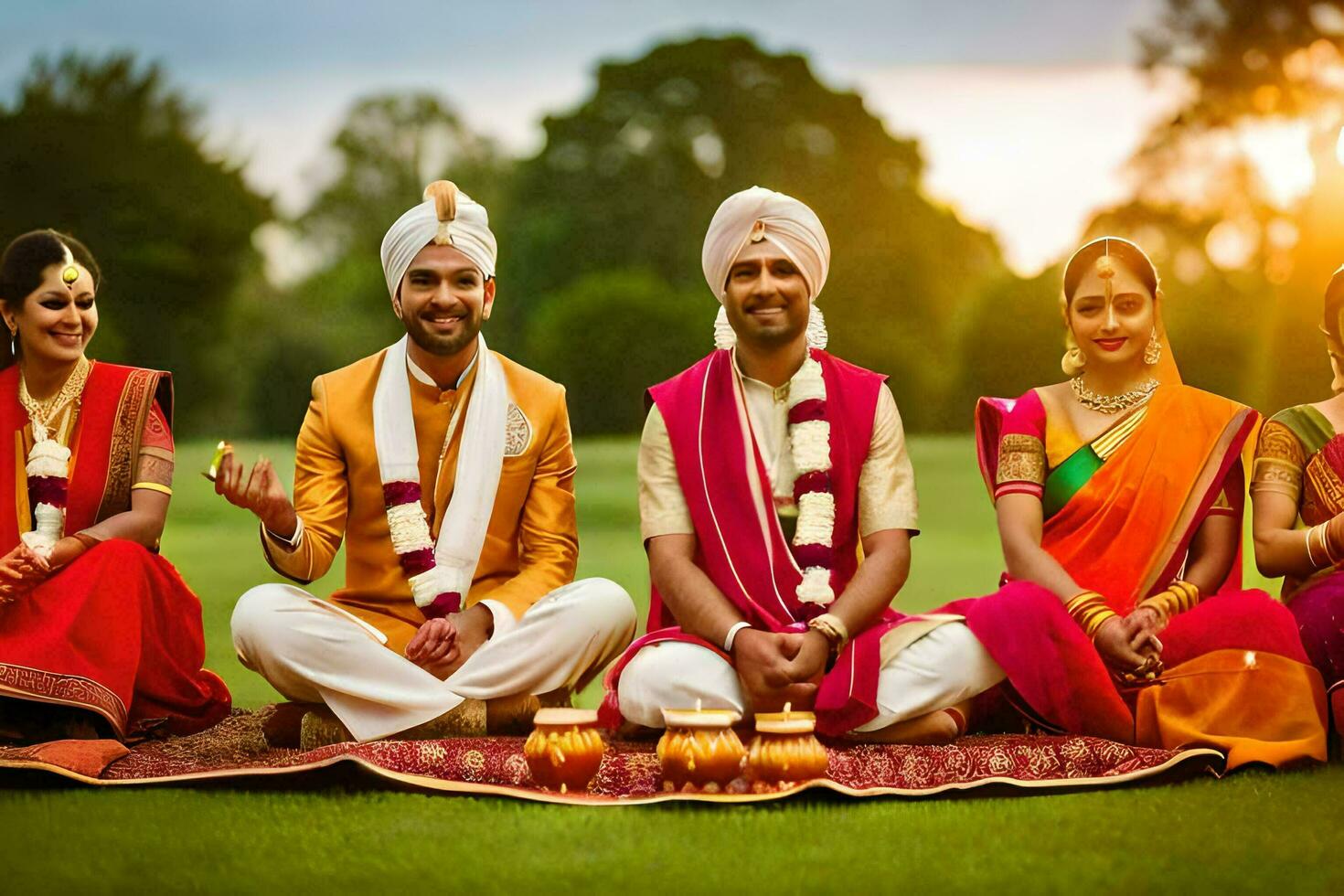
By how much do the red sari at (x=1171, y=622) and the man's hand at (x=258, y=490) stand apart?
183cm

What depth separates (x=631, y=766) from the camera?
389 cm

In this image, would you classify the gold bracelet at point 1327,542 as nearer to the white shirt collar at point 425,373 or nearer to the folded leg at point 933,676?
the folded leg at point 933,676

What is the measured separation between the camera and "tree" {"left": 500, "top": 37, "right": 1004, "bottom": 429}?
19266mm

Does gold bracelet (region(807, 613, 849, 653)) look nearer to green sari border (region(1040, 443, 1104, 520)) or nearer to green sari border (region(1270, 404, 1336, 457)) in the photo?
green sari border (region(1040, 443, 1104, 520))

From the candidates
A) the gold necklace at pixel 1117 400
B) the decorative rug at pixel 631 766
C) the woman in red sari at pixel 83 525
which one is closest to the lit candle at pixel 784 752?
the decorative rug at pixel 631 766

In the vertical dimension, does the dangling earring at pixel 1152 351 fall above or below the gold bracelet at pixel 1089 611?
above

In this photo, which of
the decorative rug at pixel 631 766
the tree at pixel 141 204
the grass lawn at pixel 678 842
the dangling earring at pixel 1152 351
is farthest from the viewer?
the tree at pixel 141 204

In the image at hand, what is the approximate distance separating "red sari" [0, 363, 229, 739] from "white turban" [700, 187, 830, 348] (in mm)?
1717

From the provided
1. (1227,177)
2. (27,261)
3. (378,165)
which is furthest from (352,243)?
(27,261)

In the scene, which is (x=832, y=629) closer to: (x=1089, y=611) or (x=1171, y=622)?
(x=1089, y=611)

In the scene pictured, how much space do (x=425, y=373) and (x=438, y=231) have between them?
421mm

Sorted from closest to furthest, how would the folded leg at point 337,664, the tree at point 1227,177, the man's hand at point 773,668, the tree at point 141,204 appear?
the man's hand at point 773,668 → the folded leg at point 337,664 → the tree at point 1227,177 → the tree at point 141,204

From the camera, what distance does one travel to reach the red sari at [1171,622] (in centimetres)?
401

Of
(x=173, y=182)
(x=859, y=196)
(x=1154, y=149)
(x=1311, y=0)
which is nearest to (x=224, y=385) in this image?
(x=173, y=182)
